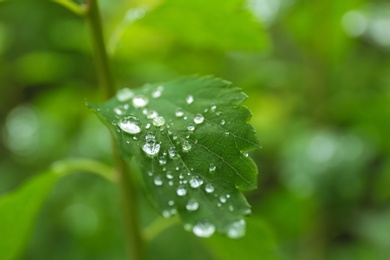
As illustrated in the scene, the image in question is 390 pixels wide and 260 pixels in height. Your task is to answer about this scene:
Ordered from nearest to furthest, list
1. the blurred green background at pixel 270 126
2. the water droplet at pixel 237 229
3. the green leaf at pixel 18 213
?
the water droplet at pixel 237 229, the green leaf at pixel 18 213, the blurred green background at pixel 270 126

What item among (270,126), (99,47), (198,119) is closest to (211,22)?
(99,47)

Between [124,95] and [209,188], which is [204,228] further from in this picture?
[124,95]

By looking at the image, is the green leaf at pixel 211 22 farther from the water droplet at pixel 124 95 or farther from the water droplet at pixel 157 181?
the water droplet at pixel 157 181

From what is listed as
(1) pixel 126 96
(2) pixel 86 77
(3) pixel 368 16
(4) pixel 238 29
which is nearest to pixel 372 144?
(3) pixel 368 16

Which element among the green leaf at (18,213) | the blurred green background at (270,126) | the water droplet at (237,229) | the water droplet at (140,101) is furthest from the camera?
the blurred green background at (270,126)

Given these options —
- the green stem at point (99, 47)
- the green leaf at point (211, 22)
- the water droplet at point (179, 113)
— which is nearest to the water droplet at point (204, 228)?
the water droplet at point (179, 113)

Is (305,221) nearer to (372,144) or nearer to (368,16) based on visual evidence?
(372,144)

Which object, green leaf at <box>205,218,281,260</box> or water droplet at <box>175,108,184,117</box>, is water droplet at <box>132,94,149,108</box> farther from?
green leaf at <box>205,218,281,260</box>

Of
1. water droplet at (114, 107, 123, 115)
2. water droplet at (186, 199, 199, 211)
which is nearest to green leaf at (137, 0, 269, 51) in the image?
water droplet at (114, 107, 123, 115)
